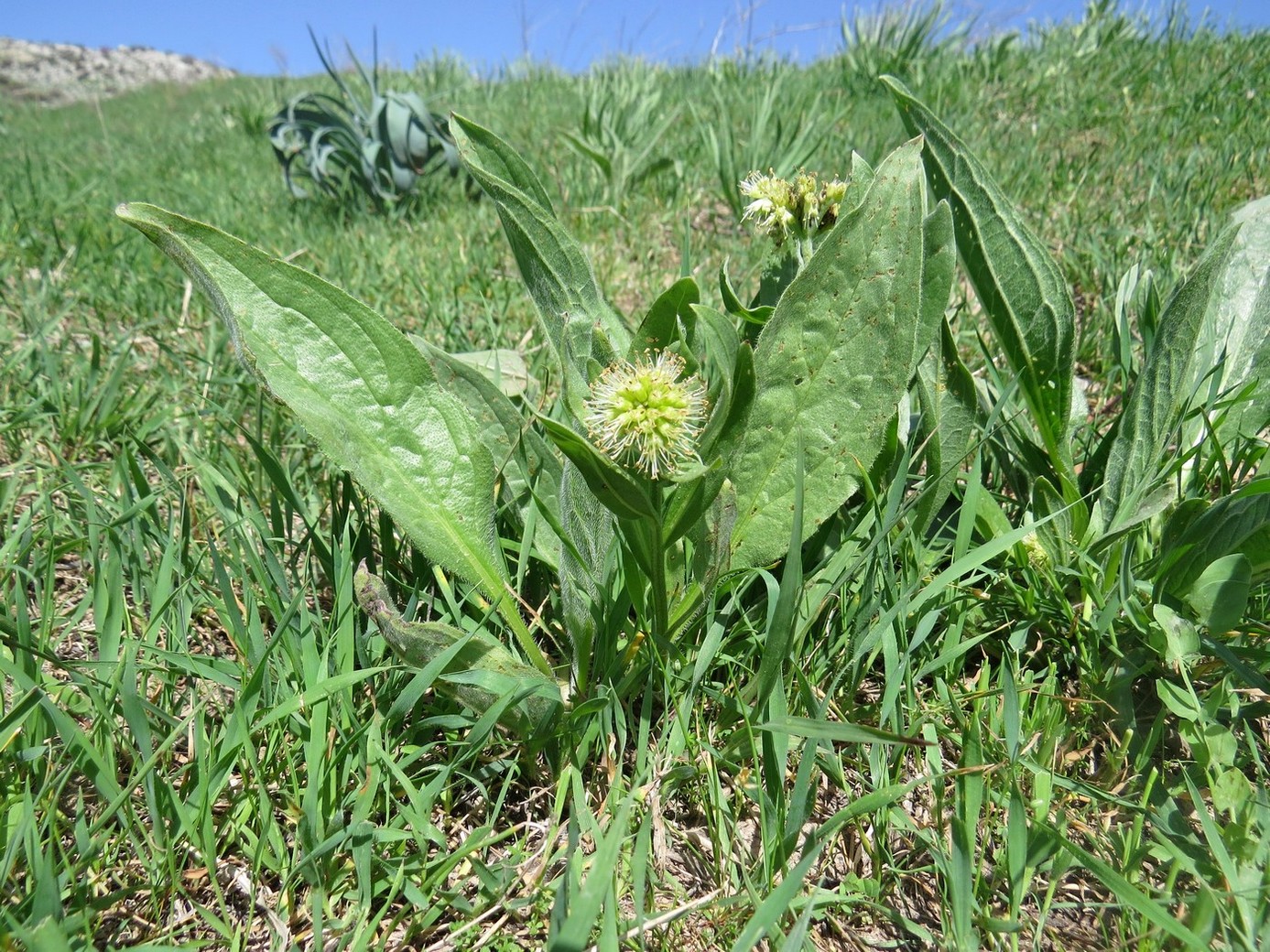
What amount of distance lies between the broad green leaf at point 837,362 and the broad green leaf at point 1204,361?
0.43m

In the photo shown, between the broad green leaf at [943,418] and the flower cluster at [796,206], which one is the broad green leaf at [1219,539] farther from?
the flower cluster at [796,206]

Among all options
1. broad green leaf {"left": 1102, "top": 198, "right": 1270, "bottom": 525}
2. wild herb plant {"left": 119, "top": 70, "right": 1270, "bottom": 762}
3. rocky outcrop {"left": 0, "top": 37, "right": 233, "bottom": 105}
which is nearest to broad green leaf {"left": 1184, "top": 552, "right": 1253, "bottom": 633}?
wild herb plant {"left": 119, "top": 70, "right": 1270, "bottom": 762}

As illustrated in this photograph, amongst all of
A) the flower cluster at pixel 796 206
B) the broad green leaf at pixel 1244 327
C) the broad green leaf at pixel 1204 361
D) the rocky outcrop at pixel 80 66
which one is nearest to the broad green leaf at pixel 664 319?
the flower cluster at pixel 796 206

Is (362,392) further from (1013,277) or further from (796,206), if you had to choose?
(1013,277)

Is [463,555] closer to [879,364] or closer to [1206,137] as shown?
[879,364]

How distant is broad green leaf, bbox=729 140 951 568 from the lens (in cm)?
121

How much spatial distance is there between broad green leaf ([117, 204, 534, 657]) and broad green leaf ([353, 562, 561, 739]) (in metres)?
0.12

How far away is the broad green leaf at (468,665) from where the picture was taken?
1.11m

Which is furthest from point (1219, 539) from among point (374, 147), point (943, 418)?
point (374, 147)

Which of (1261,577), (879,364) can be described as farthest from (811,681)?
(1261,577)

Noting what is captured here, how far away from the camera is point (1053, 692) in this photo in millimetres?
1294

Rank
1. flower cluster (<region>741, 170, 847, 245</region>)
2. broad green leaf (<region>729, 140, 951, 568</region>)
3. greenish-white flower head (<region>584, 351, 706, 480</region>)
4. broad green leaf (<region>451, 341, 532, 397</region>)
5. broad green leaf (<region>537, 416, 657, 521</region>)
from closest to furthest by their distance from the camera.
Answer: broad green leaf (<region>537, 416, 657, 521</region>)
greenish-white flower head (<region>584, 351, 706, 480</region>)
broad green leaf (<region>729, 140, 951, 568</region>)
flower cluster (<region>741, 170, 847, 245</region>)
broad green leaf (<region>451, 341, 532, 397</region>)

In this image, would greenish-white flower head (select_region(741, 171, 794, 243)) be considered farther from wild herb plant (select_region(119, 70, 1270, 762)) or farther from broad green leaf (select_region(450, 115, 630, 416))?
broad green leaf (select_region(450, 115, 630, 416))

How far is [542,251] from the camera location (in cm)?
131
